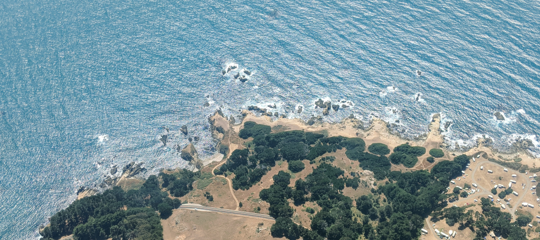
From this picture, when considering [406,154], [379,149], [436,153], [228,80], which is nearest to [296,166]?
[379,149]

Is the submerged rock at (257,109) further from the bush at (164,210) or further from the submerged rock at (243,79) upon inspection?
the bush at (164,210)

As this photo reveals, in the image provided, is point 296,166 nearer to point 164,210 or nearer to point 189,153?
point 189,153

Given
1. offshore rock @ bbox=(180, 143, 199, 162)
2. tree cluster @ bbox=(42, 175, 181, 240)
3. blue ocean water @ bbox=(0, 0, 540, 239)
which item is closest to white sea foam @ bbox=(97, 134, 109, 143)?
blue ocean water @ bbox=(0, 0, 540, 239)

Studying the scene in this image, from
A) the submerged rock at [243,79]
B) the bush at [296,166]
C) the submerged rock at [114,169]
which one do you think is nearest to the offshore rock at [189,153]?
the submerged rock at [114,169]

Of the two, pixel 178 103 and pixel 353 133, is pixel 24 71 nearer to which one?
pixel 178 103

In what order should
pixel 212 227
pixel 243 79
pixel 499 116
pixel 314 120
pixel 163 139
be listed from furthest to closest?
pixel 243 79, pixel 314 120, pixel 163 139, pixel 499 116, pixel 212 227

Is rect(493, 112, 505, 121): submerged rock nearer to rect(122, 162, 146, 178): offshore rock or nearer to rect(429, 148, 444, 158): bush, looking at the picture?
rect(429, 148, 444, 158): bush
